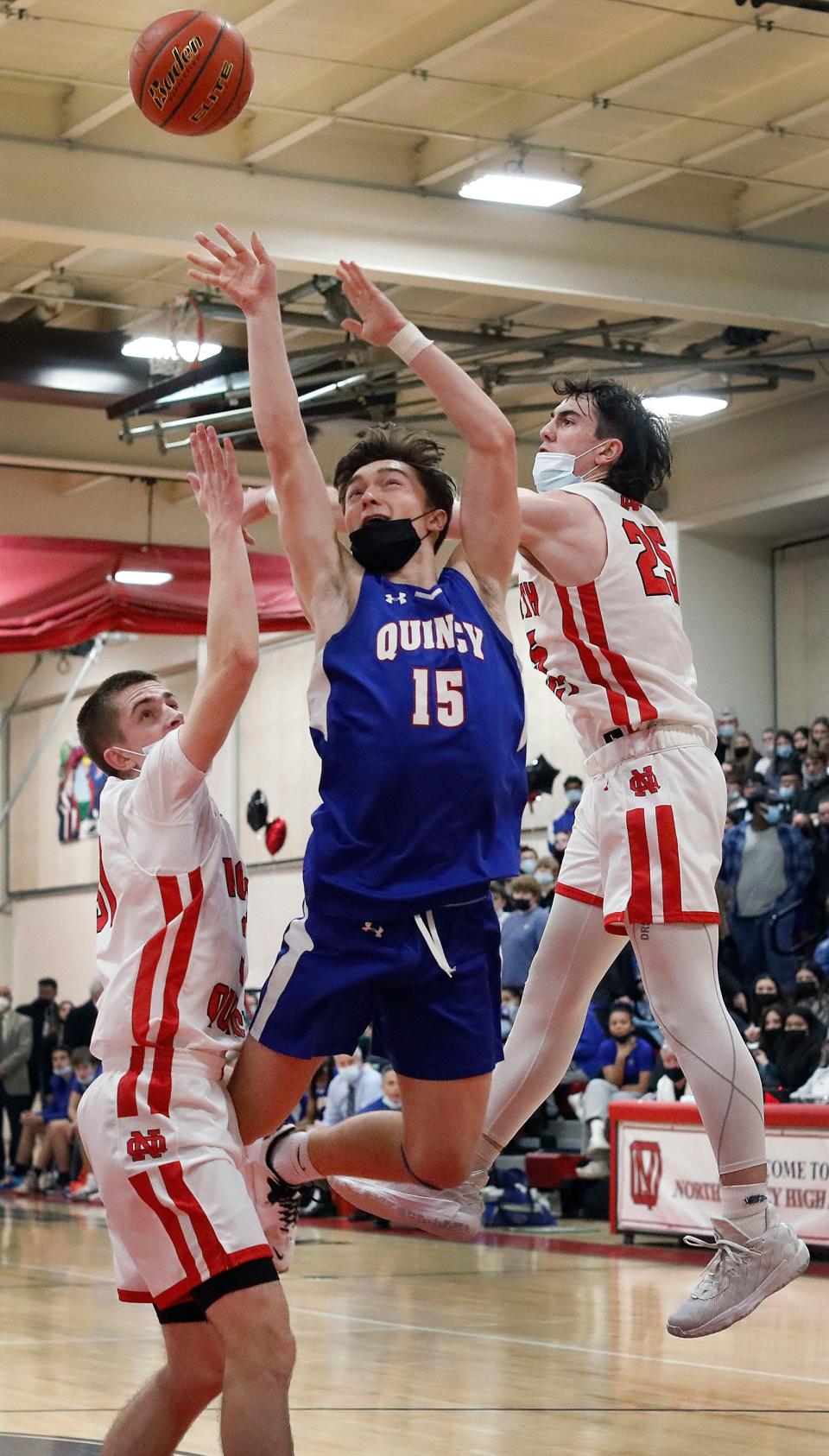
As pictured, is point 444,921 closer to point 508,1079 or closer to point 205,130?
point 508,1079

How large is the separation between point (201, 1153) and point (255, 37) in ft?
29.6

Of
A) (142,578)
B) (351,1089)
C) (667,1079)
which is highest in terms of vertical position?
(142,578)

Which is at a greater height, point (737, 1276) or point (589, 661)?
point (589, 661)

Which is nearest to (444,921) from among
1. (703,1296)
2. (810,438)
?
(703,1296)

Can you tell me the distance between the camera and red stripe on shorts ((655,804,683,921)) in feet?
15.2

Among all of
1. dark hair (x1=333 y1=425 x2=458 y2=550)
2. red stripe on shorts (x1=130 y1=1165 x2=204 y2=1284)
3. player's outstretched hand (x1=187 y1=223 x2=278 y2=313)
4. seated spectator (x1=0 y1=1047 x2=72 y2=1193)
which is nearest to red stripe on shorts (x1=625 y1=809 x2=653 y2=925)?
dark hair (x1=333 y1=425 x2=458 y2=550)

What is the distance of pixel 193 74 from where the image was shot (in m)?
6.20

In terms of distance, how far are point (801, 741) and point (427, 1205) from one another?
1284 cm

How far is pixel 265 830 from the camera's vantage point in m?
24.7

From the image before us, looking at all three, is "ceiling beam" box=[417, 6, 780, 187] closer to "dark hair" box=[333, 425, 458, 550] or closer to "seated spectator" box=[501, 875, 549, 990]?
"seated spectator" box=[501, 875, 549, 990]

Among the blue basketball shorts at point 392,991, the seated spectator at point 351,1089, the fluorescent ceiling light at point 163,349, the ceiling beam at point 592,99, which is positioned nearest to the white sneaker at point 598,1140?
the seated spectator at point 351,1089

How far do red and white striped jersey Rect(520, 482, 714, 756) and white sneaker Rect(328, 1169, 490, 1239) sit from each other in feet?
3.99

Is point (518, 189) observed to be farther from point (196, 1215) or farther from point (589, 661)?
point (196, 1215)

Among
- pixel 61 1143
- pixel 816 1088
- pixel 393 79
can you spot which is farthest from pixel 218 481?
pixel 61 1143
